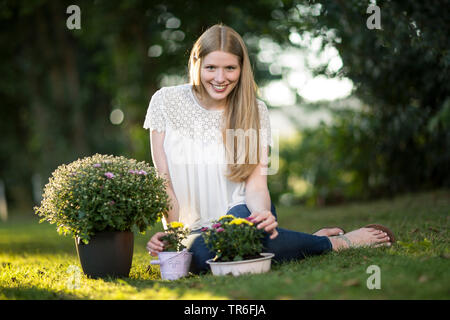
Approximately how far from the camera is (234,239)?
2.80m

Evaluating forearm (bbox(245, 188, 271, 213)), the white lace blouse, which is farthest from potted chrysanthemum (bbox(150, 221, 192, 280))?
forearm (bbox(245, 188, 271, 213))

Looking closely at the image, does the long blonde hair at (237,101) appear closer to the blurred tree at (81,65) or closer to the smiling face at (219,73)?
the smiling face at (219,73)

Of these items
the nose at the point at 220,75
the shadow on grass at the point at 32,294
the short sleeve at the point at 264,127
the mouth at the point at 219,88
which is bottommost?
the shadow on grass at the point at 32,294

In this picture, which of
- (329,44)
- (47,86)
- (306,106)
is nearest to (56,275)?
(329,44)

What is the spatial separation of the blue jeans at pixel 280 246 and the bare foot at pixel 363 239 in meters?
0.13

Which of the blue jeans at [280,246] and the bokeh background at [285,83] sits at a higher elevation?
the bokeh background at [285,83]

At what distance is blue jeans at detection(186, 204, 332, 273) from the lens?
10.2ft

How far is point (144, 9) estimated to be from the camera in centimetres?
1086

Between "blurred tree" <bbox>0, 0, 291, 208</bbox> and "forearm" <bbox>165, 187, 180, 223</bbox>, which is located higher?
"blurred tree" <bbox>0, 0, 291, 208</bbox>

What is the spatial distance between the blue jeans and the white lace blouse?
0.21m

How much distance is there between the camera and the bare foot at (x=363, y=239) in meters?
3.41

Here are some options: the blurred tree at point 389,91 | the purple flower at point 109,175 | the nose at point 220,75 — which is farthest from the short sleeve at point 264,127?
the blurred tree at point 389,91

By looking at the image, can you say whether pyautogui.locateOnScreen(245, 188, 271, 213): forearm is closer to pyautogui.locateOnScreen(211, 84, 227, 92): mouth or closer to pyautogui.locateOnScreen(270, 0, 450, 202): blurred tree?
pyautogui.locateOnScreen(211, 84, 227, 92): mouth
